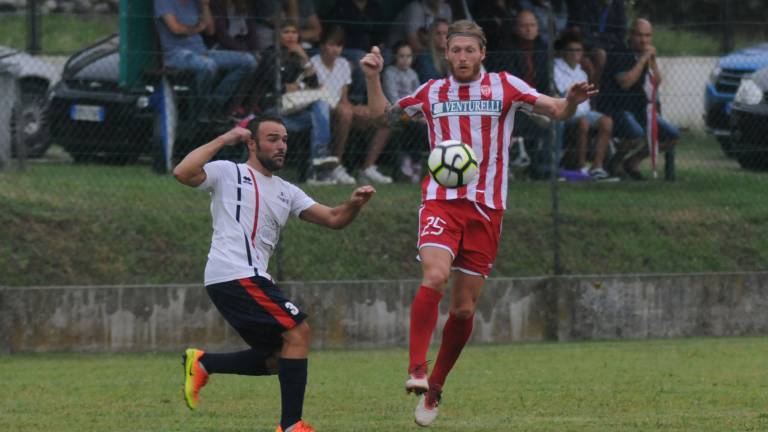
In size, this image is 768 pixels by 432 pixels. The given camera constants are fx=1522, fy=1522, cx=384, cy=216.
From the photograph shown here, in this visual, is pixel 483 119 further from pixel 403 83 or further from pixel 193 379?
pixel 403 83

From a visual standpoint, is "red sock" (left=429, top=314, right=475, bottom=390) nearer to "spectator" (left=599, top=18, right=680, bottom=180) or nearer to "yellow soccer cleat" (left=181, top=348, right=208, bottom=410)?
"yellow soccer cleat" (left=181, top=348, right=208, bottom=410)

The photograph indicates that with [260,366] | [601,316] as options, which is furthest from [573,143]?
[260,366]

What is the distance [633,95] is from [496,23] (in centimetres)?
165

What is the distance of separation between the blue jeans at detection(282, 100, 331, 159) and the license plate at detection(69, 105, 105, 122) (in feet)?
8.22

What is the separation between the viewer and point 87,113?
16.0m

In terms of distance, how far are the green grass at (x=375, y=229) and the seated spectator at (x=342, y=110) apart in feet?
0.87

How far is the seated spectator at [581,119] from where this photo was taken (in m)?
14.7

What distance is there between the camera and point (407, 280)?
13.7 m

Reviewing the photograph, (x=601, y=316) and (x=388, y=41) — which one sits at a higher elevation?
(x=388, y=41)

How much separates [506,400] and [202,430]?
2.28m

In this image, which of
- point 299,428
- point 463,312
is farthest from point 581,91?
point 299,428

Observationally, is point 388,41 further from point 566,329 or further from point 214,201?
point 214,201

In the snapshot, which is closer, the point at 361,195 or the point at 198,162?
the point at 198,162

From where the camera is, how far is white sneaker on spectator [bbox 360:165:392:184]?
14242 millimetres
